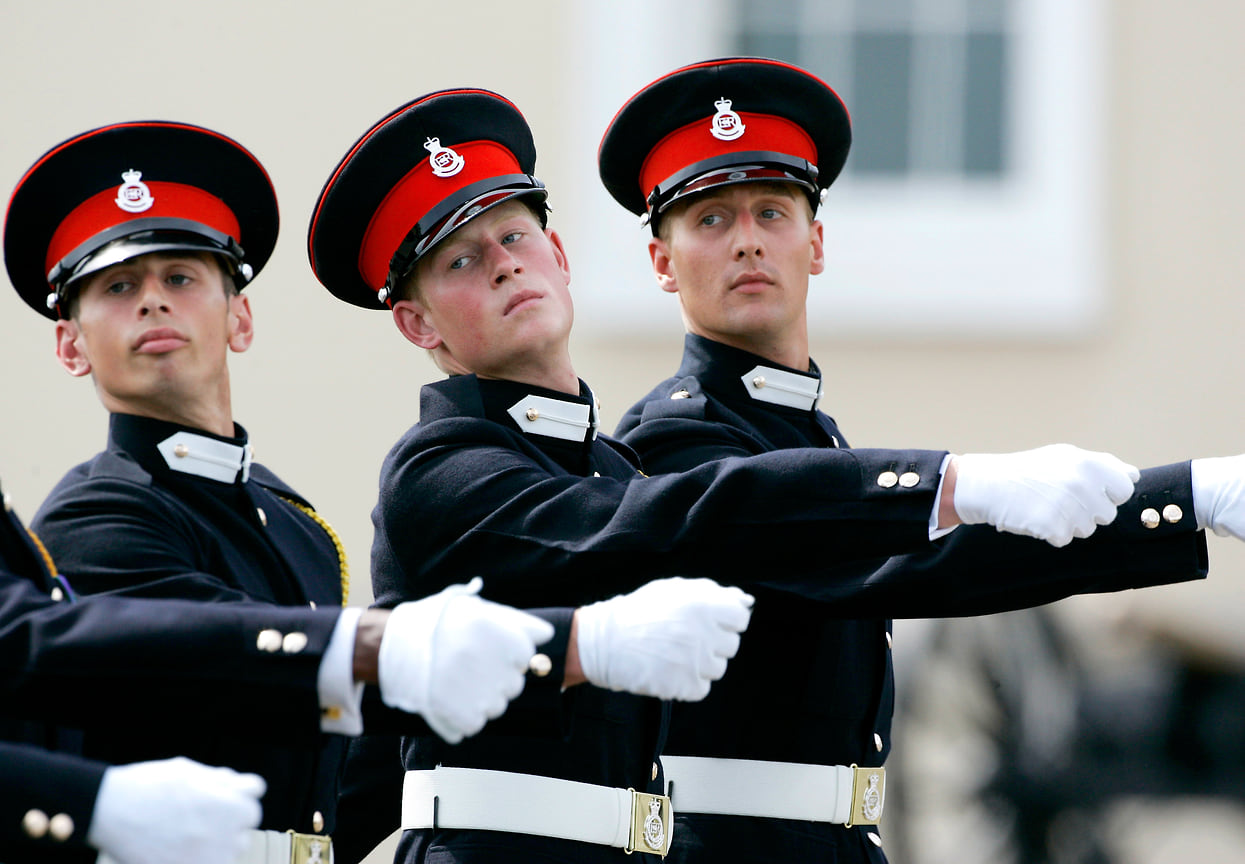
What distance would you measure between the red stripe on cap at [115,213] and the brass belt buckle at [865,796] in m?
1.56

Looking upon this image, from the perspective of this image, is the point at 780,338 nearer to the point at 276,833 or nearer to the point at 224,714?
the point at 276,833

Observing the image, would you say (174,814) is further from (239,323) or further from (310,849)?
(239,323)

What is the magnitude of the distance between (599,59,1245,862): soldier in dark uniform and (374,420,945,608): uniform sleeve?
59 millimetres

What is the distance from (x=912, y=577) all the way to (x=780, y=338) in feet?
2.78

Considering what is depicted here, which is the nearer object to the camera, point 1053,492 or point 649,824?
point 1053,492

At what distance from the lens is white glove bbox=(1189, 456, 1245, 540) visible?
3385 mm

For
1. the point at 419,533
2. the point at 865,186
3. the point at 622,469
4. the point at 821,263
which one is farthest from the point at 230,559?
the point at 865,186

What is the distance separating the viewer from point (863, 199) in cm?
907

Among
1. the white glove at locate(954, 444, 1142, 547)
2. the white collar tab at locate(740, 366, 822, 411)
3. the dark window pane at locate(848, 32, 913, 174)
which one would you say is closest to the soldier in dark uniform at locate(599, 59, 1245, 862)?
the white collar tab at locate(740, 366, 822, 411)

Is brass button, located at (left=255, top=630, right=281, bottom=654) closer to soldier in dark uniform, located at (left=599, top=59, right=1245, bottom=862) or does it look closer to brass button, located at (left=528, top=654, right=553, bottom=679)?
brass button, located at (left=528, top=654, right=553, bottom=679)

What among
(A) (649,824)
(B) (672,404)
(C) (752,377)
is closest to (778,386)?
(C) (752,377)

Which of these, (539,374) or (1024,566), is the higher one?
(539,374)

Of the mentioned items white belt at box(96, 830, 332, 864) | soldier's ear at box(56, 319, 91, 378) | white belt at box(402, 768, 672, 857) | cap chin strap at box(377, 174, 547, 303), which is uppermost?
cap chin strap at box(377, 174, 547, 303)

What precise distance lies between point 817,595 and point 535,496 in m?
0.53
